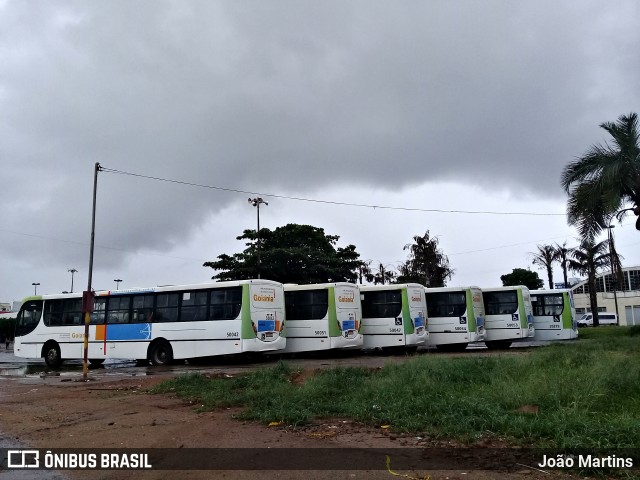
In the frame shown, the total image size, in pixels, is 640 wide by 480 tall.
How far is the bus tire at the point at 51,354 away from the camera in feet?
71.6

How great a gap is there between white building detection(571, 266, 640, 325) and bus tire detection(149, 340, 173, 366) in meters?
51.9

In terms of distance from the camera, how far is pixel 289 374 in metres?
13.6

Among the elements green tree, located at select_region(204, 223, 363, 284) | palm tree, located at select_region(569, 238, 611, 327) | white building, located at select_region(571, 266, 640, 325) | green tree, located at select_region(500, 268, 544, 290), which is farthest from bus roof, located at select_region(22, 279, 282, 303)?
white building, located at select_region(571, 266, 640, 325)

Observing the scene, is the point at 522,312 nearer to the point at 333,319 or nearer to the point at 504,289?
the point at 504,289

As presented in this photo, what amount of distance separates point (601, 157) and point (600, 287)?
61.8 m

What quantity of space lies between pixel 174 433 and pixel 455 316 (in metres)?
17.5

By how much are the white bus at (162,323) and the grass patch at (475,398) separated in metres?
5.84

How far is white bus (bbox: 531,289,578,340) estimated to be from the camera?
25438 mm

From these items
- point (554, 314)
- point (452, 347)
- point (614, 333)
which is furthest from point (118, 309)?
point (614, 333)

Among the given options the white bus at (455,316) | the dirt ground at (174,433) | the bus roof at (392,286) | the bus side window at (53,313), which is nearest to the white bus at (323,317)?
the bus roof at (392,286)

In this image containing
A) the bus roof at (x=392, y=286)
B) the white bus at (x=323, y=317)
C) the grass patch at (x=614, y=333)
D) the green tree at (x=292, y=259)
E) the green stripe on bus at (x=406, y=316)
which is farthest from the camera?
the green tree at (x=292, y=259)

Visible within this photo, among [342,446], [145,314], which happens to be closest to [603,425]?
[342,446]

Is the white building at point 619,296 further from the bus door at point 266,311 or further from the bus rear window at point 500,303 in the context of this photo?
the bus door at point 266,311

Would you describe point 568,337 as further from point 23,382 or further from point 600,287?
point 600,287
